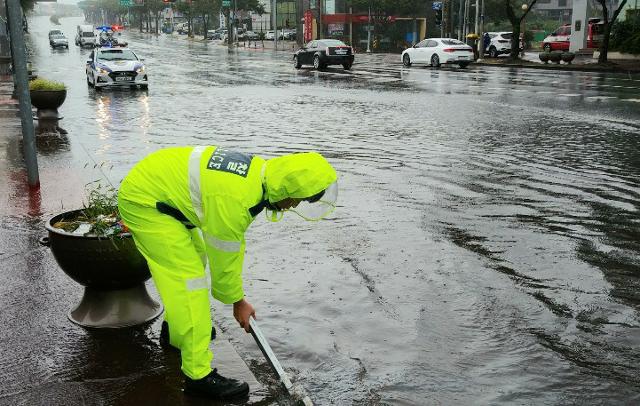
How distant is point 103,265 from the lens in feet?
13.9

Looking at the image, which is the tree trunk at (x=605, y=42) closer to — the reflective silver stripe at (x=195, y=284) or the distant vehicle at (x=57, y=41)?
the reflective silver stripe at (x=195, y=284)

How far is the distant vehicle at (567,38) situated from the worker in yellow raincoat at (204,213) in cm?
4369

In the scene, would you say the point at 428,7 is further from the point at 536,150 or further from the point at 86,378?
the point at 86,378

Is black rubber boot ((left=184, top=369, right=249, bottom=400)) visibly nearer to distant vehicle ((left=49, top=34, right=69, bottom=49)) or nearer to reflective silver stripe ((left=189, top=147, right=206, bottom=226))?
reflective silver stripe ((left=189, top=147, right=206, bottom=226))

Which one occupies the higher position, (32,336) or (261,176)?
(261,176)

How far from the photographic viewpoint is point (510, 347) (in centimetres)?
440

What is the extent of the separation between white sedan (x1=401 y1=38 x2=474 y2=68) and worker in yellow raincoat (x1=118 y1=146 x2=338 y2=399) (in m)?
32.5

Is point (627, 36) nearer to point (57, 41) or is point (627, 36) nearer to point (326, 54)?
point (326, 54)

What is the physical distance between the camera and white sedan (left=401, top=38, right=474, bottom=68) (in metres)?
34.5

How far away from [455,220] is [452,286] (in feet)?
6.24

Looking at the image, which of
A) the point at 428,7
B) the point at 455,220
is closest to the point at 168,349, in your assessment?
the point at 455,220

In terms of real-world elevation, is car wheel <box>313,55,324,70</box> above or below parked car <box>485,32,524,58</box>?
below

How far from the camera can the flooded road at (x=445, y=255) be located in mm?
4098

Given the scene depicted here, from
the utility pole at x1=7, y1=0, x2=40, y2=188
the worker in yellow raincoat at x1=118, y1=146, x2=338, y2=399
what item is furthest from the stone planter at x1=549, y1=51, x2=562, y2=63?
the worker in yellow raincoat at x1=118, y1=146, x2=338, y2=399
